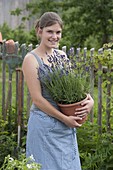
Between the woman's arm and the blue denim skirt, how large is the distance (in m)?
0.06

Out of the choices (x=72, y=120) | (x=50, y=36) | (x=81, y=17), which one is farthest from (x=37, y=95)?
(x=81, y=17)

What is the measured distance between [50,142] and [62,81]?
438 millimetres

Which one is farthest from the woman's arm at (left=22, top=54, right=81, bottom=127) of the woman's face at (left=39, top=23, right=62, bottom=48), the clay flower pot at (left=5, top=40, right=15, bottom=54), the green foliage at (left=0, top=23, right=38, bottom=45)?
the green foliage at (left=0, top=23, right=38, bottom=45)

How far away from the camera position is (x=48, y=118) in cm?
402

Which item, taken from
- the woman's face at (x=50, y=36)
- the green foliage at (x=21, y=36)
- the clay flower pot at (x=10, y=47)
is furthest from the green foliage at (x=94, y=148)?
the green foliage at (x=21, y=36)

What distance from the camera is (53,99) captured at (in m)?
4.01

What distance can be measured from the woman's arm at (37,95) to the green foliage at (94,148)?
134 centimetres

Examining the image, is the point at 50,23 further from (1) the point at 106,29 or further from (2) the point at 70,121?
(1) the point at 106,29

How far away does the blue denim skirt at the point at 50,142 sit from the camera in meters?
4.03

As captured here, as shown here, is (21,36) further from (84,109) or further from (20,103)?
(84,109)

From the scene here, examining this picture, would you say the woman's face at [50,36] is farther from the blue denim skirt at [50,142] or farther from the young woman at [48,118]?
the blue denim skirt at [50,142]

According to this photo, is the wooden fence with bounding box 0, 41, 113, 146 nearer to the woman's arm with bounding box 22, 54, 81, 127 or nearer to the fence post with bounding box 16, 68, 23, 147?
the fence post with bounding box 16, 68, 23, 147

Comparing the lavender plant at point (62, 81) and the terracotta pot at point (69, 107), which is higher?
the lavender plant at point (62, 81)

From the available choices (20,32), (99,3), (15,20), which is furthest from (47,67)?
(15,20)
